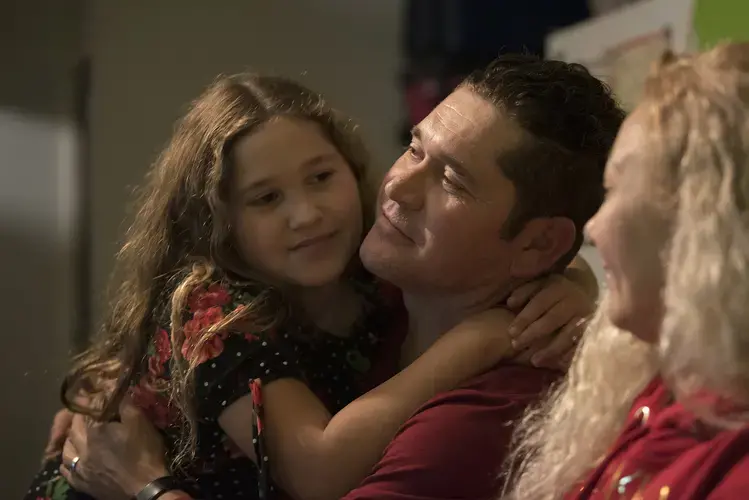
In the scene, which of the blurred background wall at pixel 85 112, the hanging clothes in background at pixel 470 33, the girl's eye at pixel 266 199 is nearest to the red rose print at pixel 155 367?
the girl's eye at pixel 266 199

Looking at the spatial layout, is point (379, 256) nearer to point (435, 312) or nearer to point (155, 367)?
point (435, 312)

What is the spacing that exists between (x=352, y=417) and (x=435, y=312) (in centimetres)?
23

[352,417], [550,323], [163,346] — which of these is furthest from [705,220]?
[163,346]

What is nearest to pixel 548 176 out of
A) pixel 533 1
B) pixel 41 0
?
pixel 533 1

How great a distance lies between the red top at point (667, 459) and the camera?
2.10 ft

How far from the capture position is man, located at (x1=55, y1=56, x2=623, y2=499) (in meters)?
Answer: 1.04

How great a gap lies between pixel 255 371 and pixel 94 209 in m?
1.24

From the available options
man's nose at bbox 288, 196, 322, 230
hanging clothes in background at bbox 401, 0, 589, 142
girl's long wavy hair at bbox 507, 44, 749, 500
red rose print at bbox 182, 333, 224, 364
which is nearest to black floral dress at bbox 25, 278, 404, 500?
red rose print at bbox 182, 333, 224, 364

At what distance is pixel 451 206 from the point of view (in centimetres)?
106

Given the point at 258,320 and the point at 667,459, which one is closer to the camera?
the point at 667,459

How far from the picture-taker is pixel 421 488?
0.94m

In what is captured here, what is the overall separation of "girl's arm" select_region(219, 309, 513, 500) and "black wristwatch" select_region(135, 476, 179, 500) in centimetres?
14

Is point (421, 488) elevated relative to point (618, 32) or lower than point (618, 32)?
lower

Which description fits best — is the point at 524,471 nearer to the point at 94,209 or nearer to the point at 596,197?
the point at 596,197
